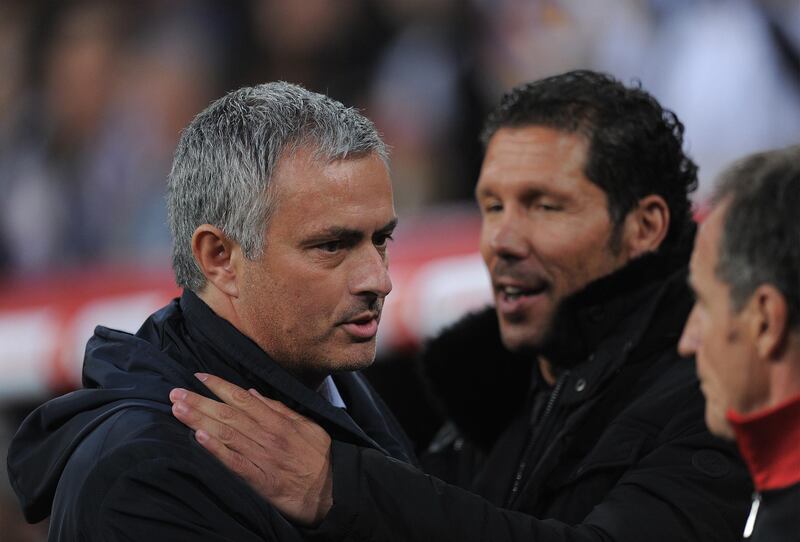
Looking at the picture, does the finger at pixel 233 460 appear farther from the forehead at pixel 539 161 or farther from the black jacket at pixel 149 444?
the forehead at pixel 539 161

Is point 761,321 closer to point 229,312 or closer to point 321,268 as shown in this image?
point 321,268

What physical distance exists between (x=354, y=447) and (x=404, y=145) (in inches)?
152

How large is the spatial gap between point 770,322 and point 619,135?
1.42 m

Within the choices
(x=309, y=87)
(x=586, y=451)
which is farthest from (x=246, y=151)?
(x=309, y=87)

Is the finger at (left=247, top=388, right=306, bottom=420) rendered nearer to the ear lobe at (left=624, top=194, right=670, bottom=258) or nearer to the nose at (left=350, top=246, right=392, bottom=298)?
the nose at (left=350, top=246, right=392, bottom=298)

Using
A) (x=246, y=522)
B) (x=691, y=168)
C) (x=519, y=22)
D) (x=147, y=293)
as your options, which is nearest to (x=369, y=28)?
(x=519, y=22)

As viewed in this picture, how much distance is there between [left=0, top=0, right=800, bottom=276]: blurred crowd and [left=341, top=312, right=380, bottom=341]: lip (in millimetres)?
2454

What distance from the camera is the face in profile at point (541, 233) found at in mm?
3107

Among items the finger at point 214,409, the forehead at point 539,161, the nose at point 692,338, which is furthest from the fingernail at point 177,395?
the forehead at point 539,161

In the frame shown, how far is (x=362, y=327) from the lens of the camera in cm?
235

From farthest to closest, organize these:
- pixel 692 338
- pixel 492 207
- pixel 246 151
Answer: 1. pixel 492 207
2. pixel 246 151
3. pixel 692 338

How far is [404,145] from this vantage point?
606cm

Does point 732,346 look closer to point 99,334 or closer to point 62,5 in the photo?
point 99,334

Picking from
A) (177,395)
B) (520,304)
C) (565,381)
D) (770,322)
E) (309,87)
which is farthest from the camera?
(309,87)
